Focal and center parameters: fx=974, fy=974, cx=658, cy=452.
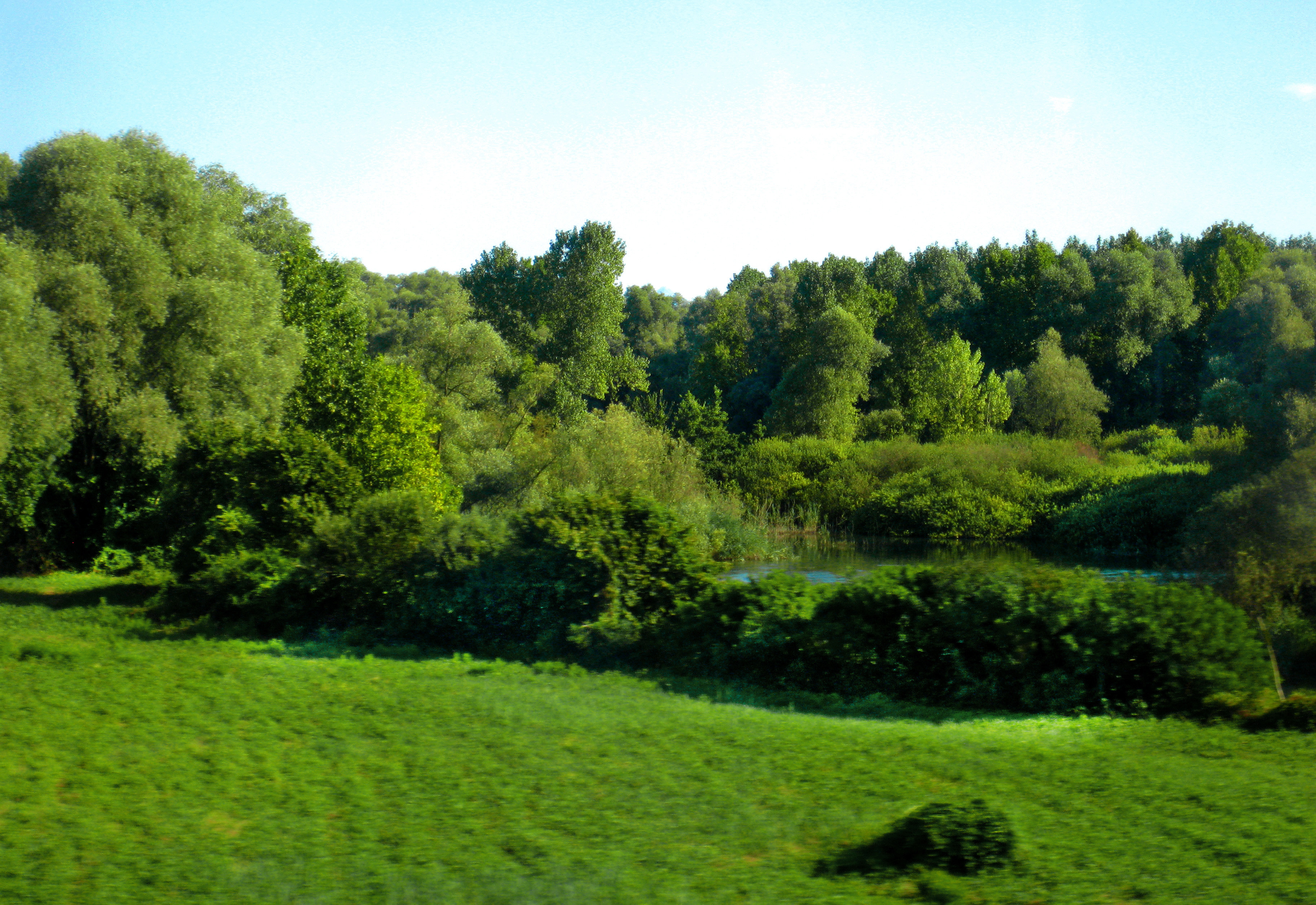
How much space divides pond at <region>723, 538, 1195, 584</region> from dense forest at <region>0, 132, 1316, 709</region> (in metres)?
1.70

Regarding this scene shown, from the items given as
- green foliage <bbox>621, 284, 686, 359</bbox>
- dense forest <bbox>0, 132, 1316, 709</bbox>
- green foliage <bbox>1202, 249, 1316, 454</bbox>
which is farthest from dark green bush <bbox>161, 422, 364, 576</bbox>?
green foliage <bbox>621, 284, 686, 359</bbox>

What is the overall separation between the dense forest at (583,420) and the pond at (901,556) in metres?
1.70

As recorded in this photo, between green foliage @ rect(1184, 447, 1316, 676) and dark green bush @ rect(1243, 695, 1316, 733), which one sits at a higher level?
green foliage @ rect(1184, 447, 1316, 676)

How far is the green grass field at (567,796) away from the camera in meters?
4.83

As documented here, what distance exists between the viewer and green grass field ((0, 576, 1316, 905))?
483cm

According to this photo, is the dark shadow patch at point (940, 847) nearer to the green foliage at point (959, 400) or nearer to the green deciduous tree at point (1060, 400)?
the green foliage at point (959, 400)

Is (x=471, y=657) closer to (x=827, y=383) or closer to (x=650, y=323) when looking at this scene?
(x=827, y=383)

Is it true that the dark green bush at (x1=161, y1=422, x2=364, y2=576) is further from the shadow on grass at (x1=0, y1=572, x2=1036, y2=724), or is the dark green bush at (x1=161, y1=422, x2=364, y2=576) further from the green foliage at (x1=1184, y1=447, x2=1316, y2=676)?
the green foliage at (x1=1184, y1=447, x2=1316, y2=676)

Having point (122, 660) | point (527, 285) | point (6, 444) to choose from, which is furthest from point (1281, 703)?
point (527, 285)

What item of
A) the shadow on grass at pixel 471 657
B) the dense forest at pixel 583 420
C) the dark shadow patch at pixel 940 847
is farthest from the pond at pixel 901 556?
the dark shadow patch at pixel 940 847

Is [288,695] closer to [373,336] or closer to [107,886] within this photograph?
[107,886]

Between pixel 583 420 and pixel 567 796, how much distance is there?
36569mm

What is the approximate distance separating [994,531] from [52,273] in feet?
111

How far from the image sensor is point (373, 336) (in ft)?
179
